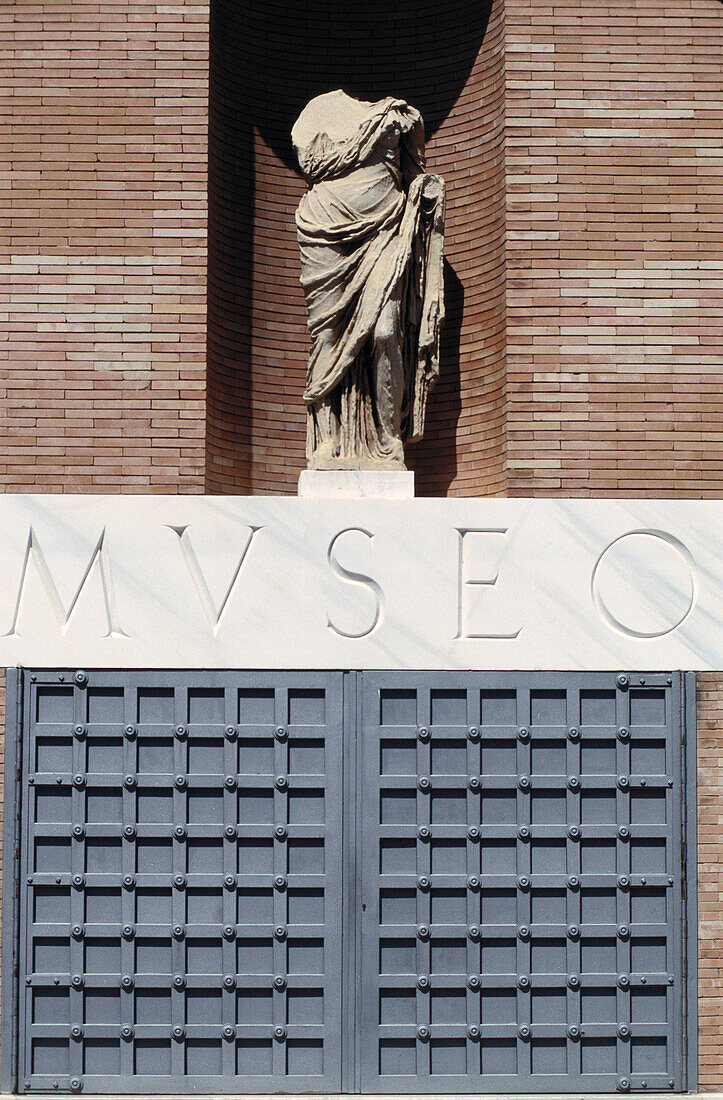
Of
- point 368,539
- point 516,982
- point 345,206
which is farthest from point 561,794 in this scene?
point 345,206

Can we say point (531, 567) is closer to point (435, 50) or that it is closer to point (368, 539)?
point (368, 539)

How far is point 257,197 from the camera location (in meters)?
8.02

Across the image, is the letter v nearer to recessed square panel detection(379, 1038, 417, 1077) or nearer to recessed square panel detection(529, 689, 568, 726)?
recessed square panel detection(529, 689, 568, 726)

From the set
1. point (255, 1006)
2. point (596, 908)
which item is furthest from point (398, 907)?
point (596, 908)

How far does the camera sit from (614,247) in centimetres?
732

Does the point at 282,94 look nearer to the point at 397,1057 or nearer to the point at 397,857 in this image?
the point at 397,857

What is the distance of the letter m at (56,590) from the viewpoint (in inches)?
266

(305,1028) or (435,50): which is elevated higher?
(435,50)

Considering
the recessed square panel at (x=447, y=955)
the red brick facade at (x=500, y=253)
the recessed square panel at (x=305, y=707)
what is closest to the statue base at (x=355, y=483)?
the red brick facade at (x=500, y=253)

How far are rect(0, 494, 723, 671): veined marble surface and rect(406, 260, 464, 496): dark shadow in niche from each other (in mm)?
996

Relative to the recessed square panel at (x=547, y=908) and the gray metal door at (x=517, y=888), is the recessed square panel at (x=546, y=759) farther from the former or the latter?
the recessed square panel at (x=547, y=908)

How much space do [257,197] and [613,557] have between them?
301 cm

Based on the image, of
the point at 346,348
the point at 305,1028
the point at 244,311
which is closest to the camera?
the point at 305,1028

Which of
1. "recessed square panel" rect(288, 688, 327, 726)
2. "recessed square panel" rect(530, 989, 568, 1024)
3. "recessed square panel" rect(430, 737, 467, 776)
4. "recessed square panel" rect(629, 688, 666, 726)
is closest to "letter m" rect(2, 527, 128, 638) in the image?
"recessed square panel" rect(288, 688, 327, 726)
